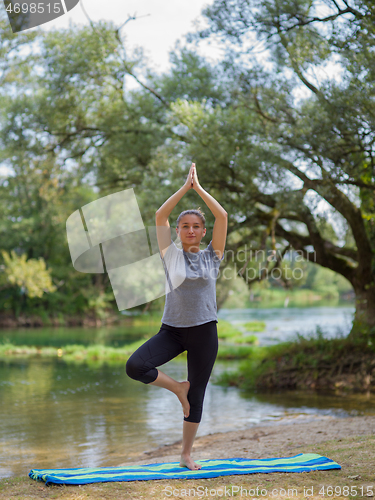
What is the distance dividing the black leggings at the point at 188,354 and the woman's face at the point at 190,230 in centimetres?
62

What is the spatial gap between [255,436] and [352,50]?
5986 millimetres

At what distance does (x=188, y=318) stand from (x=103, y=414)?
5452 millimetres

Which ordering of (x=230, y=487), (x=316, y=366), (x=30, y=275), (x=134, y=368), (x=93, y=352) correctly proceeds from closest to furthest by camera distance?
(x=230, y=487)
(x=134, y=368)
(x=316, y=366)
(x=93, y=352)
(x=30, y=275)

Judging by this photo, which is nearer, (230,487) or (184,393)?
(230,487)

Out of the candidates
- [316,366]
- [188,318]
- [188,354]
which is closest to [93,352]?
[316,366]

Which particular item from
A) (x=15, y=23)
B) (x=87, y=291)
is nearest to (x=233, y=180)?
(x=15, y=23)

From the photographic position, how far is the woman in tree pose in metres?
3.62

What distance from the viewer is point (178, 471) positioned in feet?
12.3

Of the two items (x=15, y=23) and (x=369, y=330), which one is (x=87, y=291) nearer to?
(x=15, y=23)

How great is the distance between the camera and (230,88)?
34.8ft

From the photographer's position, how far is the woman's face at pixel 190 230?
3.79 meters

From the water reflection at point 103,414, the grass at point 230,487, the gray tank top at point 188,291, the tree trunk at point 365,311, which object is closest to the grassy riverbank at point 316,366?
the tree trunk at point 365,311

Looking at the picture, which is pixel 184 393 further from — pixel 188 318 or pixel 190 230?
pixel 190 230

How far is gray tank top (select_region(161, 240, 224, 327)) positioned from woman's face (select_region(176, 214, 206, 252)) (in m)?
0.10
